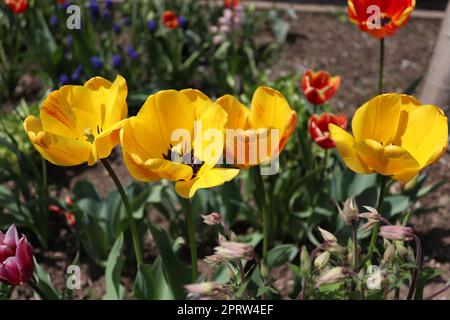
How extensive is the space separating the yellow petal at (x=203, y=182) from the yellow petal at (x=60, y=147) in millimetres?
215

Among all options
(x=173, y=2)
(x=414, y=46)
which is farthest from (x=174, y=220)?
(x=414, y=46)

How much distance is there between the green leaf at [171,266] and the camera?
1.77 metres

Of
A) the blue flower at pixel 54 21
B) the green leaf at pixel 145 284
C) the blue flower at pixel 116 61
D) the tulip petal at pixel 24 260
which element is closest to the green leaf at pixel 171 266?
the green leaf at pixel 145 284

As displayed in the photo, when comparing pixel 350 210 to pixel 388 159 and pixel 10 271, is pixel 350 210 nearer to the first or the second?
pixel 388 159

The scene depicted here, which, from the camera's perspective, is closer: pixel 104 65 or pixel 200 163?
pixel 200 163

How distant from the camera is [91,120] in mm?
1484

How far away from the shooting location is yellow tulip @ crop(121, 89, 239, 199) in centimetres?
129

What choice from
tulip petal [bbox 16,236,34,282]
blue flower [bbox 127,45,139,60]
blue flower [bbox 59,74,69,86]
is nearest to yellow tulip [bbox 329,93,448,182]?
tulip petal [bbox 16,236,34,282]

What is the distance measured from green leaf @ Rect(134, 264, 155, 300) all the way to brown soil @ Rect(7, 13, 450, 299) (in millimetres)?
621

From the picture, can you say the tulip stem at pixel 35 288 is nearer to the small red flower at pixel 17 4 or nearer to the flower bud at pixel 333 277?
the flower bud at pixel 333 277

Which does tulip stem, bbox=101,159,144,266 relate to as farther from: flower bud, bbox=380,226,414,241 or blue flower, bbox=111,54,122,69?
blue flower, bbox=111,54,122,69
